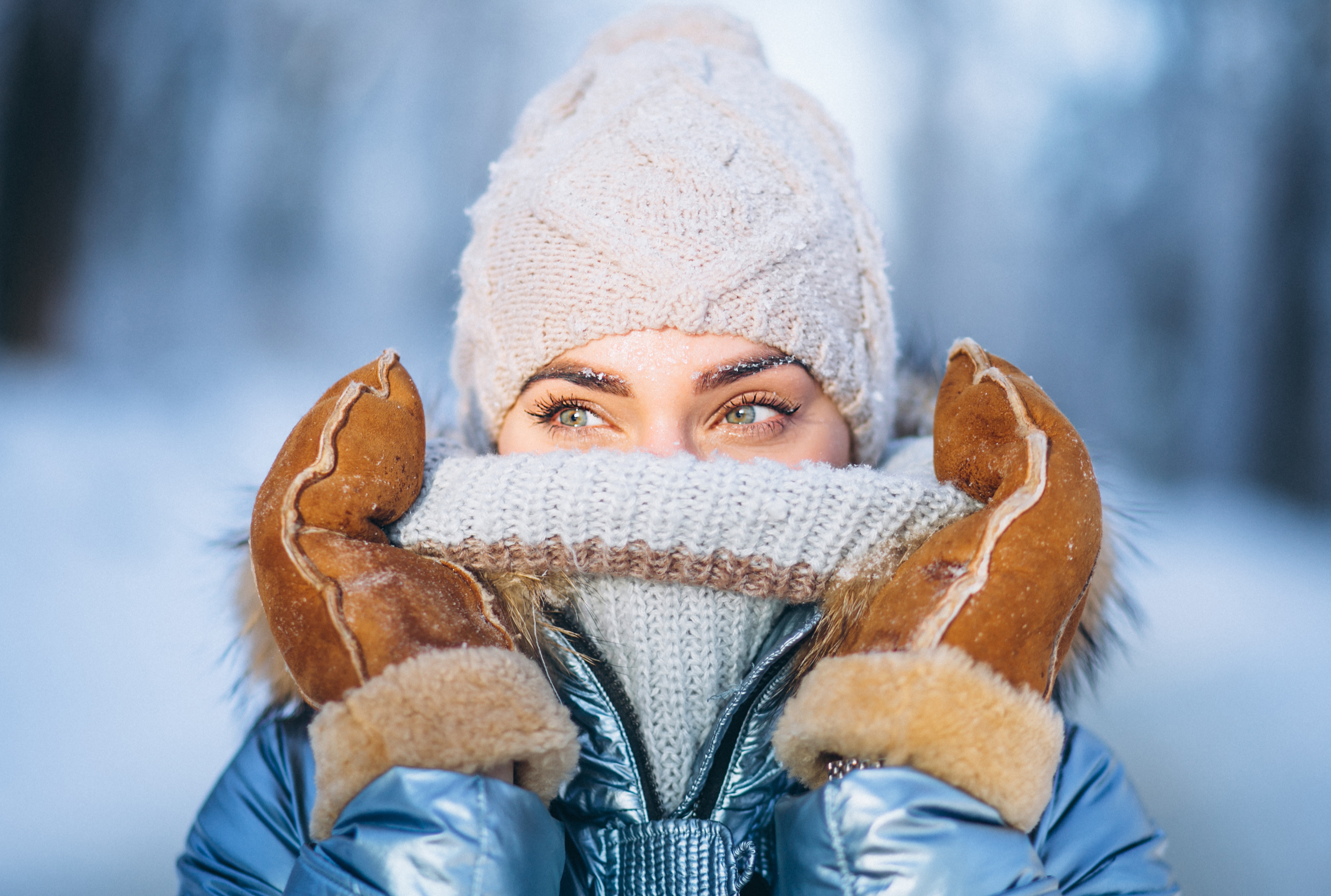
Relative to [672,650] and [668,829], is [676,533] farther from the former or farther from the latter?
[668,829]

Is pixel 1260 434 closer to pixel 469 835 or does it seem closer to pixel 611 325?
pixel 611 325

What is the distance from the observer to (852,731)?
24.3 inches

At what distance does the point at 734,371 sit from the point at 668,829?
0.46 meters

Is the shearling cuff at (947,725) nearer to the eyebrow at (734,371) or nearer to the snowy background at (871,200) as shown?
the eyebrow at (734,371)

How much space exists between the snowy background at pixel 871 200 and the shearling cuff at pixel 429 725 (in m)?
1.83

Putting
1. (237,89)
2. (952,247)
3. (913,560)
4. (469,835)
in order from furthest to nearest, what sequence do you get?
(952,247), (237,89), (913,560), (469,835)

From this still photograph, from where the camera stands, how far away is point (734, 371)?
91 cm

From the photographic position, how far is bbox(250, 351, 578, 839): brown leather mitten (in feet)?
2.06

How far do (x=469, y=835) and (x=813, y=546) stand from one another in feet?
1.25

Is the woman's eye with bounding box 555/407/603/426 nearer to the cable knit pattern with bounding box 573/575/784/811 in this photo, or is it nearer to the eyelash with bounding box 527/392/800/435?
the eyelash with bounding box 527/392/800/435

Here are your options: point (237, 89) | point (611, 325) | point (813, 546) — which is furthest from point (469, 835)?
point (237, 89)

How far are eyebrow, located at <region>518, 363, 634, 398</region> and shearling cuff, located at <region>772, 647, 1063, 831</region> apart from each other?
1.29 ft

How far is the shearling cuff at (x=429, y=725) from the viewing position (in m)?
0.62

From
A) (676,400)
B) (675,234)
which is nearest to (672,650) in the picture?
(676,400)
